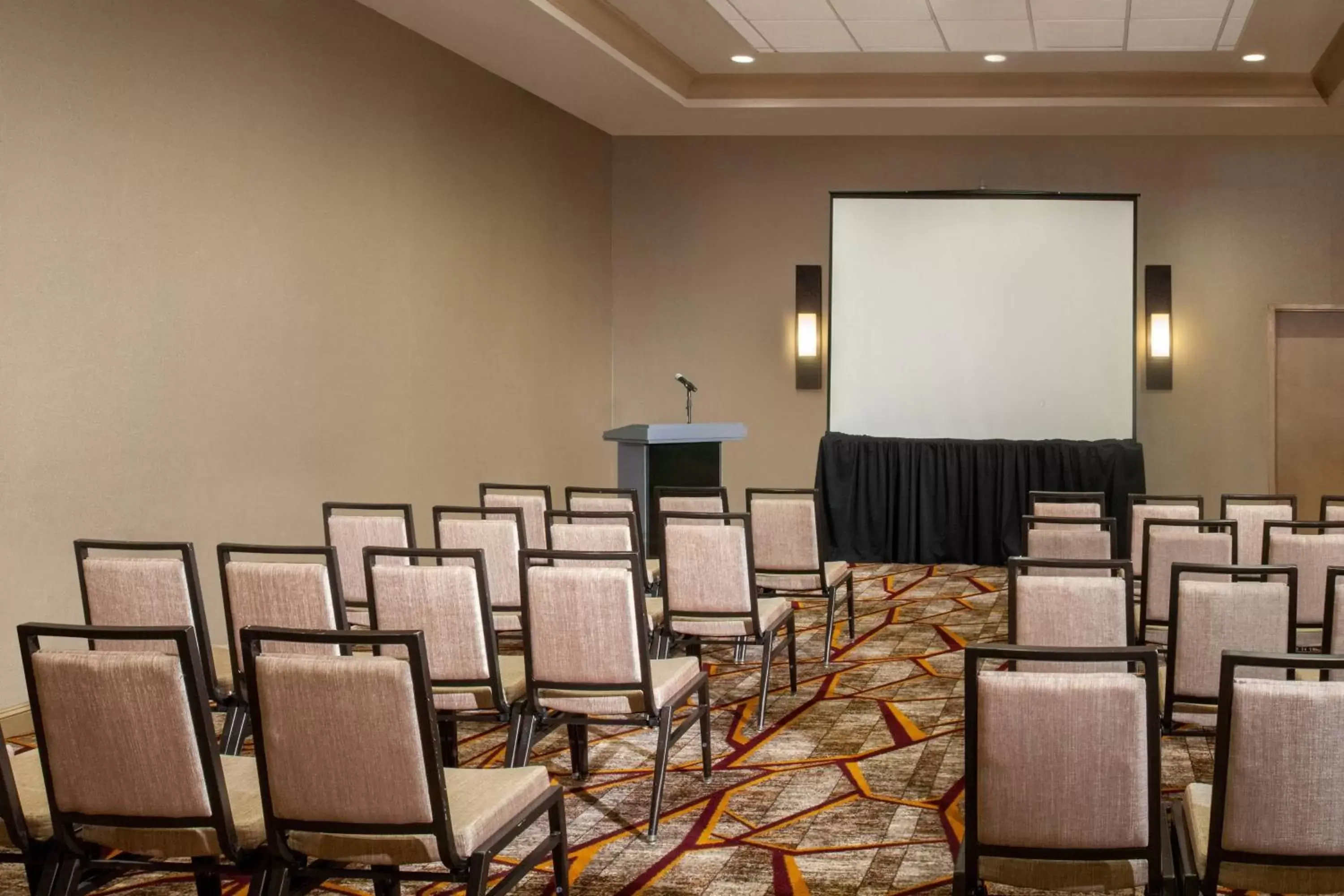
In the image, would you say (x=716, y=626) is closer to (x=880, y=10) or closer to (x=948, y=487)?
(x=880, y=10)

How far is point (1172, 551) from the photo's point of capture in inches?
195

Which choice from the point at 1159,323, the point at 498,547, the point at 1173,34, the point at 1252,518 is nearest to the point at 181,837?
the point at 498,547

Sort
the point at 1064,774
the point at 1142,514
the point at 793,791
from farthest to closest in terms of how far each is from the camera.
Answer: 1. the point at 1142,514
2. the point at 793,791
3. the point at 1064,774

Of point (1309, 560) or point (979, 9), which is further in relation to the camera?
point (979, 9)

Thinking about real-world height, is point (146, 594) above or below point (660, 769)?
above

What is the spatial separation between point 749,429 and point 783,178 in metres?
2.27

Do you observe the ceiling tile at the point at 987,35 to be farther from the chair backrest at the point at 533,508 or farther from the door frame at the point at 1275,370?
the chair backrest at the point at 533,508

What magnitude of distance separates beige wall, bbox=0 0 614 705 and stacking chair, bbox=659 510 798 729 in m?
2.60

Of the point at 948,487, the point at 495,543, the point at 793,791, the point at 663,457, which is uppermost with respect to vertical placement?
the point at 663,457

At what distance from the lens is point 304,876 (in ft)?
8.71

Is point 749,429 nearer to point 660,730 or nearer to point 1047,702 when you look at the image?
point 660,730

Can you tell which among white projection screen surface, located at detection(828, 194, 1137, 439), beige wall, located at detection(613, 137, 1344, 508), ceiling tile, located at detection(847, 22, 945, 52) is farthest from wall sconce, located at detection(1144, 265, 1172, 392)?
ceiling tile, located at detection(847, 22, 945, 52)

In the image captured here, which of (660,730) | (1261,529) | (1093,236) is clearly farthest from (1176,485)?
(660,730)

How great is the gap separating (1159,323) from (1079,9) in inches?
150
